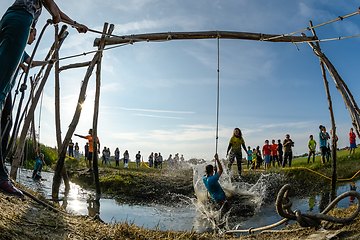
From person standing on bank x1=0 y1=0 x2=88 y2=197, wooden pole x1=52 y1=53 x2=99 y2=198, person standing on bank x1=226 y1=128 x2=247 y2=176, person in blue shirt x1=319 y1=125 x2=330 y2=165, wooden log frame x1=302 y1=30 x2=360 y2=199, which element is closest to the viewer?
person standing on bank x1=0 y1=0 x2=88 y2=197

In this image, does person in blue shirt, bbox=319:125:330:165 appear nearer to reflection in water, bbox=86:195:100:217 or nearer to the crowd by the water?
the crowd by the water

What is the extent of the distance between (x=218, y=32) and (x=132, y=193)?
690 centimetres

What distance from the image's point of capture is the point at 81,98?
26.9 feet

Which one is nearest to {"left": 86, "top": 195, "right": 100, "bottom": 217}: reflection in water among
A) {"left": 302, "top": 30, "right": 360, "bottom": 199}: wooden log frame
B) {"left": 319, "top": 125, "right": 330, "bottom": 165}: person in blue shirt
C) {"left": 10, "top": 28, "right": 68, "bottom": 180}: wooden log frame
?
{"left": 10, "top": 28, "right": 68, "bottom": 180}: wooden log frame

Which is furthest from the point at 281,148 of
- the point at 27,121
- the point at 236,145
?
the point at 27,121

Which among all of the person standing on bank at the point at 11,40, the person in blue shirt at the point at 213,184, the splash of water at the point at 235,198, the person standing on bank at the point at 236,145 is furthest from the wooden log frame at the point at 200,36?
the splash of water at the point at 235,198

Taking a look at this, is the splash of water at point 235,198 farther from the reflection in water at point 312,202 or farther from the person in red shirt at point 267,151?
the person in red shirt at point 267,151

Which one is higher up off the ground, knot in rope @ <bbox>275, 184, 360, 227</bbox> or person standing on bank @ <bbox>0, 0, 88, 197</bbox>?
person standing on bank @ <bbox>0, 0, 88, 197</bbox>

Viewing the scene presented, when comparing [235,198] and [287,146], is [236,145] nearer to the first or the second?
[235,198]

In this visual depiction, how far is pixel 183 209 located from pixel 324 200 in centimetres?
440

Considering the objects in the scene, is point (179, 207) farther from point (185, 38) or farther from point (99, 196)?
point (185, 38)

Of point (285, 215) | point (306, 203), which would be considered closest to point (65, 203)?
point (285, 215)

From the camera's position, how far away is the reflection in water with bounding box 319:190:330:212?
7080 millimetres

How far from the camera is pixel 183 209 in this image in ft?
27.3
